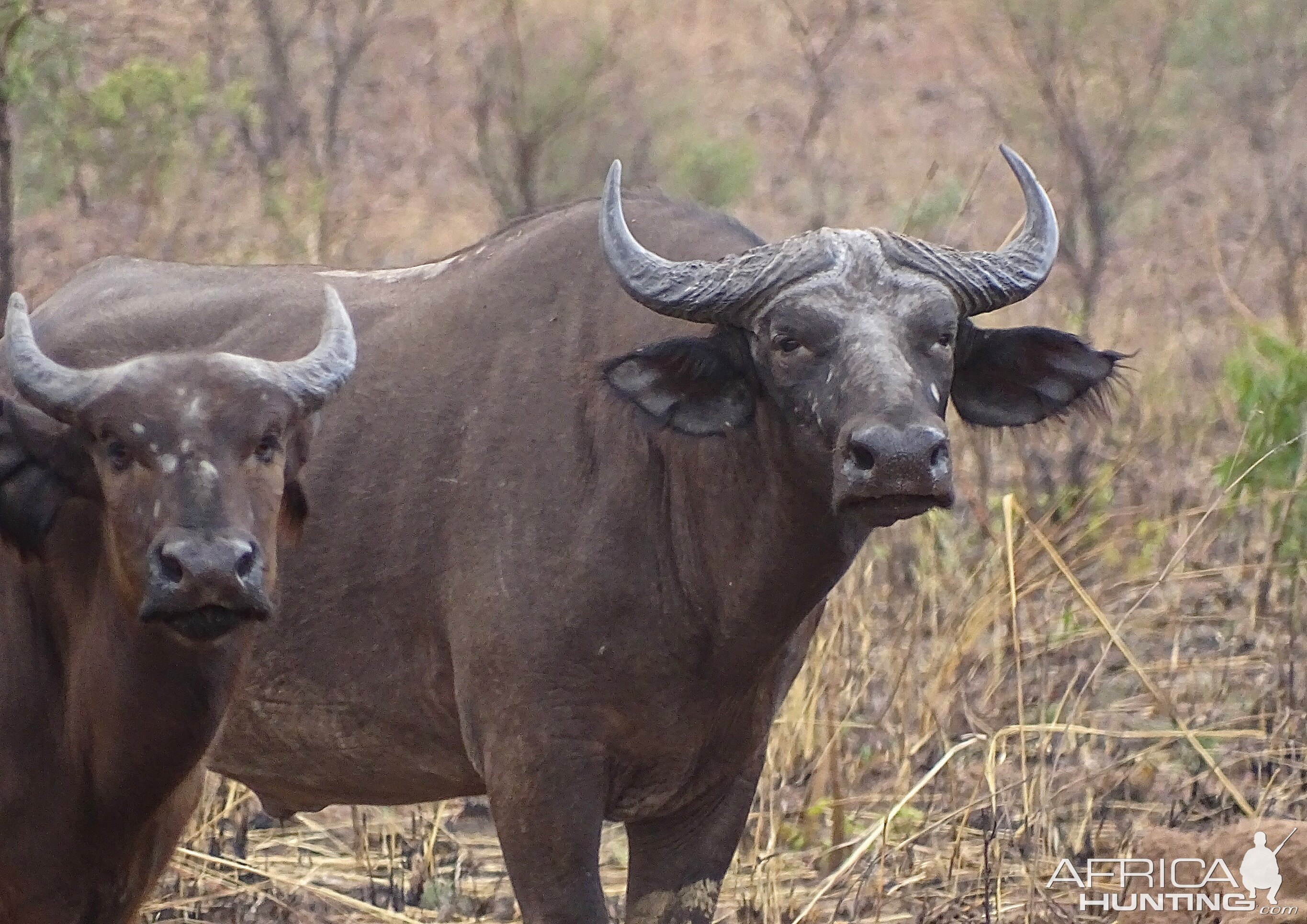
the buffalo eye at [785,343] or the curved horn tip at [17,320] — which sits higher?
the buffalo eye at [785,343]

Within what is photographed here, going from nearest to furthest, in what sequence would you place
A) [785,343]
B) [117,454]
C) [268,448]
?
[117,454]
[268,448]
[785,343]

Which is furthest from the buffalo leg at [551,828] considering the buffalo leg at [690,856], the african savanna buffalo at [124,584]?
the african savanna buffalo at [124,584]

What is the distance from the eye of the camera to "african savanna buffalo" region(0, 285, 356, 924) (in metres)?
4.37

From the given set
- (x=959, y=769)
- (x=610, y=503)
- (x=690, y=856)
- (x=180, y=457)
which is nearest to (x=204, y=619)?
(x=180, y=457)

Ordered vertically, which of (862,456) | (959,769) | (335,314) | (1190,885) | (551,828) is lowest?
(1190,885)

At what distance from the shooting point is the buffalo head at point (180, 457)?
426 centimetres

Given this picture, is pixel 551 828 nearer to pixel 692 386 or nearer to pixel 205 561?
pixel 692 386

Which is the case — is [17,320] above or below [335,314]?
below

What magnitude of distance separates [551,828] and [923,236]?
21.7ft

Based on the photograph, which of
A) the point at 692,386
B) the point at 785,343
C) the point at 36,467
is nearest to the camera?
the point at 36,467

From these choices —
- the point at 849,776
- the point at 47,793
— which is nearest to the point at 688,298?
the point at 47,793

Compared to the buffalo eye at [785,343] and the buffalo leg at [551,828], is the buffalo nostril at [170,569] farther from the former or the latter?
the buffalo eye at [785,343]

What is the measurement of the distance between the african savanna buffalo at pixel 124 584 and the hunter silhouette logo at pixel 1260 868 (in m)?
2.88

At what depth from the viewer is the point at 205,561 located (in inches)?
166
